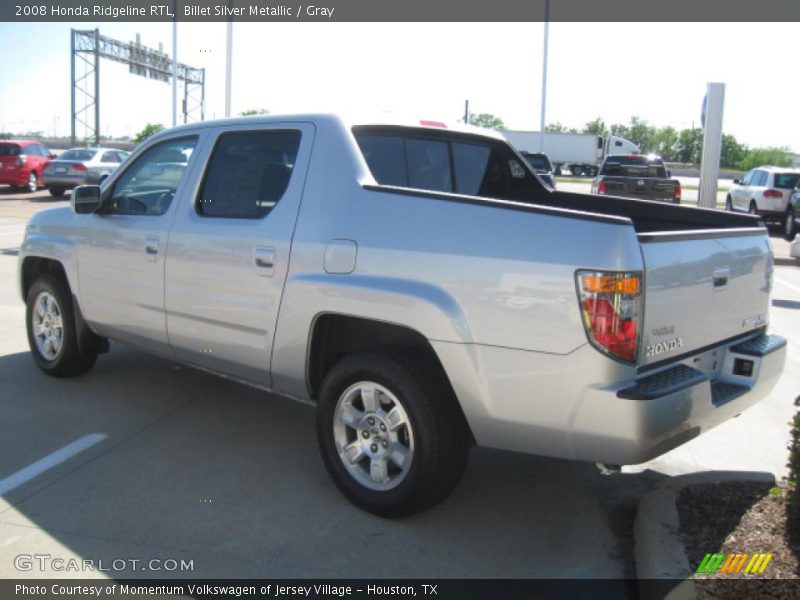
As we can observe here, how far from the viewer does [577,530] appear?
376 centimetres

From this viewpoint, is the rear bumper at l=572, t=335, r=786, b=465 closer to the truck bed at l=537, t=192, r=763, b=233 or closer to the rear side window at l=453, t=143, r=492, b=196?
the truck bed at l=537, t=192, r=763, b=233

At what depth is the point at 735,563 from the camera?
3043 millimetres

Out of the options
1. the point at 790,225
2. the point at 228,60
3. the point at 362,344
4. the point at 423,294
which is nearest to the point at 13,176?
the point at 228,60

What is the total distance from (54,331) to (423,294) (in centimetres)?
369

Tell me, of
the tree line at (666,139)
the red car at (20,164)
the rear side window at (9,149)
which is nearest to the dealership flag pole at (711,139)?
the red car at (20,164)

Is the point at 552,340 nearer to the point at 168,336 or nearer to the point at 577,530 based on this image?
the point at 577,530

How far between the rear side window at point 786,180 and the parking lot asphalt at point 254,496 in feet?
55.4

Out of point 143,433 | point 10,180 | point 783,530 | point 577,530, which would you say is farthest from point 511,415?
point 10,180

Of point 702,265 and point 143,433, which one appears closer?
point 702,265

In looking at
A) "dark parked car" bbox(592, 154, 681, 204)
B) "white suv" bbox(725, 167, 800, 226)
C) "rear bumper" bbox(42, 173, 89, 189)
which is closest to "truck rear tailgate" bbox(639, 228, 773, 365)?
"dark parked car" bbox(592, 154, 681, 204)

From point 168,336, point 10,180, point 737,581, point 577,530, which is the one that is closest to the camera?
point 737,581

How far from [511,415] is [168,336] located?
2489 millimetres

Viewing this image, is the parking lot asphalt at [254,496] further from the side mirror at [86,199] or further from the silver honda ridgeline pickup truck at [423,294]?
the side mirror at [86,199]

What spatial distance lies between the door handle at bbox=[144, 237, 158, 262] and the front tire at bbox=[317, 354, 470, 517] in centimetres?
164
